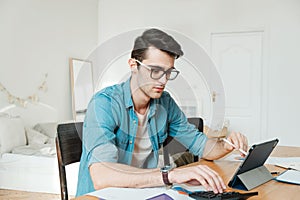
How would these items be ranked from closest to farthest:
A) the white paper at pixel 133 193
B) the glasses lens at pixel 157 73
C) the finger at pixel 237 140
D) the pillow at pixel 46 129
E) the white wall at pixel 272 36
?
the glasses lens at pixel 157 73, the white paper at pixel 133 193, the finger at pixel 237 140, the pillow at pixel 46 129, the white wall at pixel 272 36

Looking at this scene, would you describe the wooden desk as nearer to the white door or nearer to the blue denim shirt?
the blue denim shirt

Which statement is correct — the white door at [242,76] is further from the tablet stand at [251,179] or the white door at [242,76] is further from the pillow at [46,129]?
the tablet stand at [251,179]

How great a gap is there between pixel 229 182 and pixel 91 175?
1.31ft

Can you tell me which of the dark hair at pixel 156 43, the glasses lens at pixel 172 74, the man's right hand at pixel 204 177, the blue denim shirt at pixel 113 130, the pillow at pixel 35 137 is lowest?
the pillow at pixel 35 137

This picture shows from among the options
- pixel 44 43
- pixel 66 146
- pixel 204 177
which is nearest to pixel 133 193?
pixel 204 177

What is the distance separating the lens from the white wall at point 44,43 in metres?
4.24

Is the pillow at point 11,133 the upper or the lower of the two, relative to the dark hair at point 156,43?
lower

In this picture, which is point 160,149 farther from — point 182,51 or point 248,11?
point 248,11

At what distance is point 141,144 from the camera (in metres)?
1.22

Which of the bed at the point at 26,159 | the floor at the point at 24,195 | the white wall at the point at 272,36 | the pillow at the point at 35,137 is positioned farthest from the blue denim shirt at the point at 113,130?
the white wall at the point at 272,36

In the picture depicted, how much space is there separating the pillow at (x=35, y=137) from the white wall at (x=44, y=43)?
401mm

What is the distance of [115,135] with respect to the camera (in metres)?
1.15

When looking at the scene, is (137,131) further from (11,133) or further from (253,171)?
(11,133)

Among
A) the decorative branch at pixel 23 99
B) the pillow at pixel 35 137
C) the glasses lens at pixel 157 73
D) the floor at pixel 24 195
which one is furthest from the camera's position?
the decorative branch at pixel 23 99
